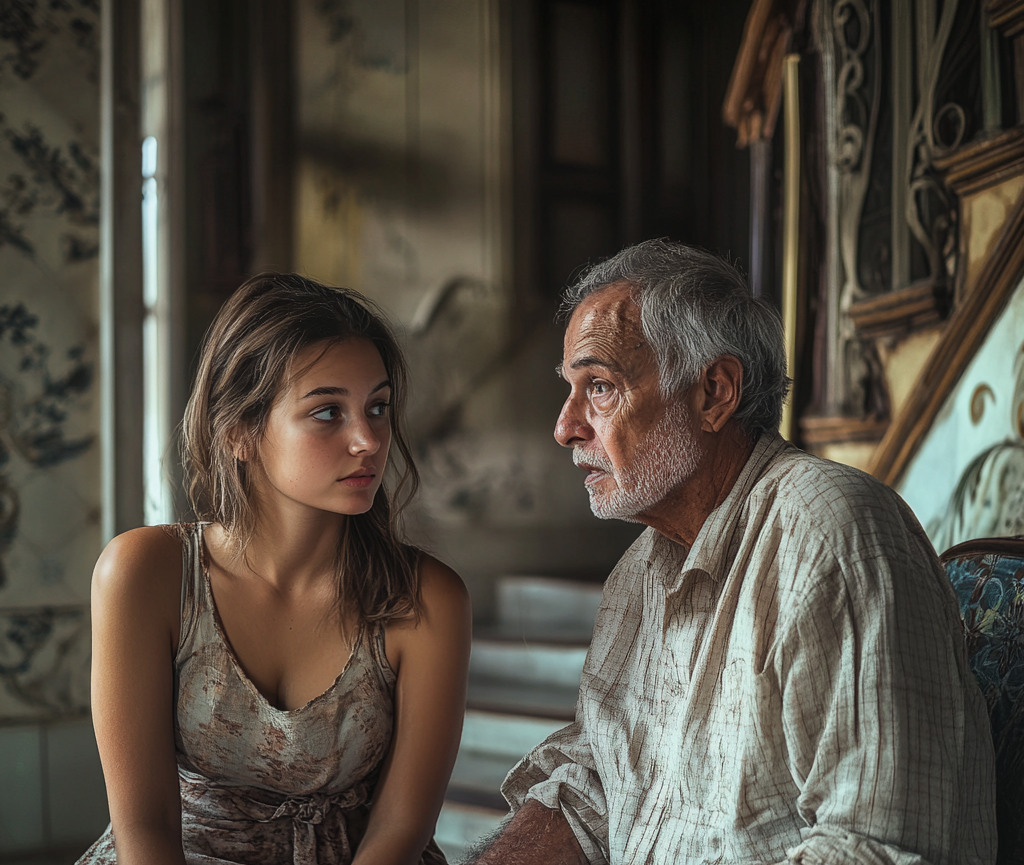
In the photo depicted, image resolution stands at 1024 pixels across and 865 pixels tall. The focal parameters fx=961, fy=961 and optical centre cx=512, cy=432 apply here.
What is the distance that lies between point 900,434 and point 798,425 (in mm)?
568

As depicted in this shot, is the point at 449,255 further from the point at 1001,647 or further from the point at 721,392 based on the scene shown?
the point at 1001,647

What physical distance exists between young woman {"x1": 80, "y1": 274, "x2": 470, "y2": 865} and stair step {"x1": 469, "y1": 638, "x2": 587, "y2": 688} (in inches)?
64.3

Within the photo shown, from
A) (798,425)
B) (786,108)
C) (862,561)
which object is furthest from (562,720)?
(786,108)

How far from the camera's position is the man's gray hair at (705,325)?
1348mm

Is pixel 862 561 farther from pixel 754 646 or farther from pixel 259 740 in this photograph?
pixel 259 740

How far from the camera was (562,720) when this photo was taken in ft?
8.80

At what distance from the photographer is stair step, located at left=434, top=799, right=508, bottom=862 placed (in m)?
2.47

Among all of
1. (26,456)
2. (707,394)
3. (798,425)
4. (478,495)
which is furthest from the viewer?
(478,495)

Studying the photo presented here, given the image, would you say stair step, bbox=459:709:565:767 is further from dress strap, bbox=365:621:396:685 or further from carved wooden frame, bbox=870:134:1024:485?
dress strap, bbox=365:621:396:685

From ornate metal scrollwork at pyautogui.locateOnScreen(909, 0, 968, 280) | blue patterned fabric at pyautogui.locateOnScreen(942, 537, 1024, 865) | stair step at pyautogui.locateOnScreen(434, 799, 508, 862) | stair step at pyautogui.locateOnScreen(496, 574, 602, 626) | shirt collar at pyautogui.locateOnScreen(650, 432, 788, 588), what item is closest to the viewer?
blue patterned fabric at pyautogui.locateOnScreen(942, 537, 1024, 865)

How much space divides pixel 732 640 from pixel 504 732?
1767mm

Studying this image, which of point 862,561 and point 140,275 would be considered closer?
point 862,561

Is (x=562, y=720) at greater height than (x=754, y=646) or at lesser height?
lesser

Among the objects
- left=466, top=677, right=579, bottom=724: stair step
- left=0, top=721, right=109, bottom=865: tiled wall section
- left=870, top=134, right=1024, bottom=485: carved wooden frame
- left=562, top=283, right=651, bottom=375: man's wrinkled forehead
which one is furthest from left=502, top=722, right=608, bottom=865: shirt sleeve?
left=0, top=721, right=109, bottom=865: tiled wall section
